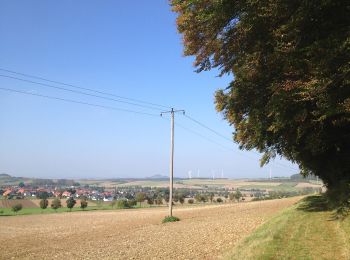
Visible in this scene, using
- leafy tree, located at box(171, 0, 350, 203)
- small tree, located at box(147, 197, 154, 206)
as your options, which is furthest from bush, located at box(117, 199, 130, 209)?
leafy tree, located at box(171, 0, 350, 203)

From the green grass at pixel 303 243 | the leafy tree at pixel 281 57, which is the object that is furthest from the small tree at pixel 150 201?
the green grass at pixel 303 243

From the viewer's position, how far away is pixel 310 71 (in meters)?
12.0

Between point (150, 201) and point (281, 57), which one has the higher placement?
point (281, 57)

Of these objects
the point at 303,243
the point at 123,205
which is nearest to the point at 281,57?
the point at 303,243

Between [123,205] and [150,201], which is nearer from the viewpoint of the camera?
[123,205]

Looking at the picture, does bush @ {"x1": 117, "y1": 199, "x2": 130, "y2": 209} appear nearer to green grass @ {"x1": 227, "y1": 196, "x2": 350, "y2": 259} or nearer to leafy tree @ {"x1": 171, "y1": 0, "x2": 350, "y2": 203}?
leafy tree @ {"x1": 171, "y1": 0, "x2": 350, "y2": 203}

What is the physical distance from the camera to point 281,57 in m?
13.4

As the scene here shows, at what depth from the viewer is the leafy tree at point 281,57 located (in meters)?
11.4

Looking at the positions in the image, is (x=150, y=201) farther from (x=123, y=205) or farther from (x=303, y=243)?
(x=303, y=243)

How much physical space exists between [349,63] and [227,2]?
401 centimetres

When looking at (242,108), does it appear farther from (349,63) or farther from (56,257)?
(56,257)

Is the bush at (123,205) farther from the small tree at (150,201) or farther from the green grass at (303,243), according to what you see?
the green grass at (303,243)

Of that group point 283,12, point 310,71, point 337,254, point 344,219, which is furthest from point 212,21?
point 344,219

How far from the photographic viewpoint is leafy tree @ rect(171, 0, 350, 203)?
11.4m
